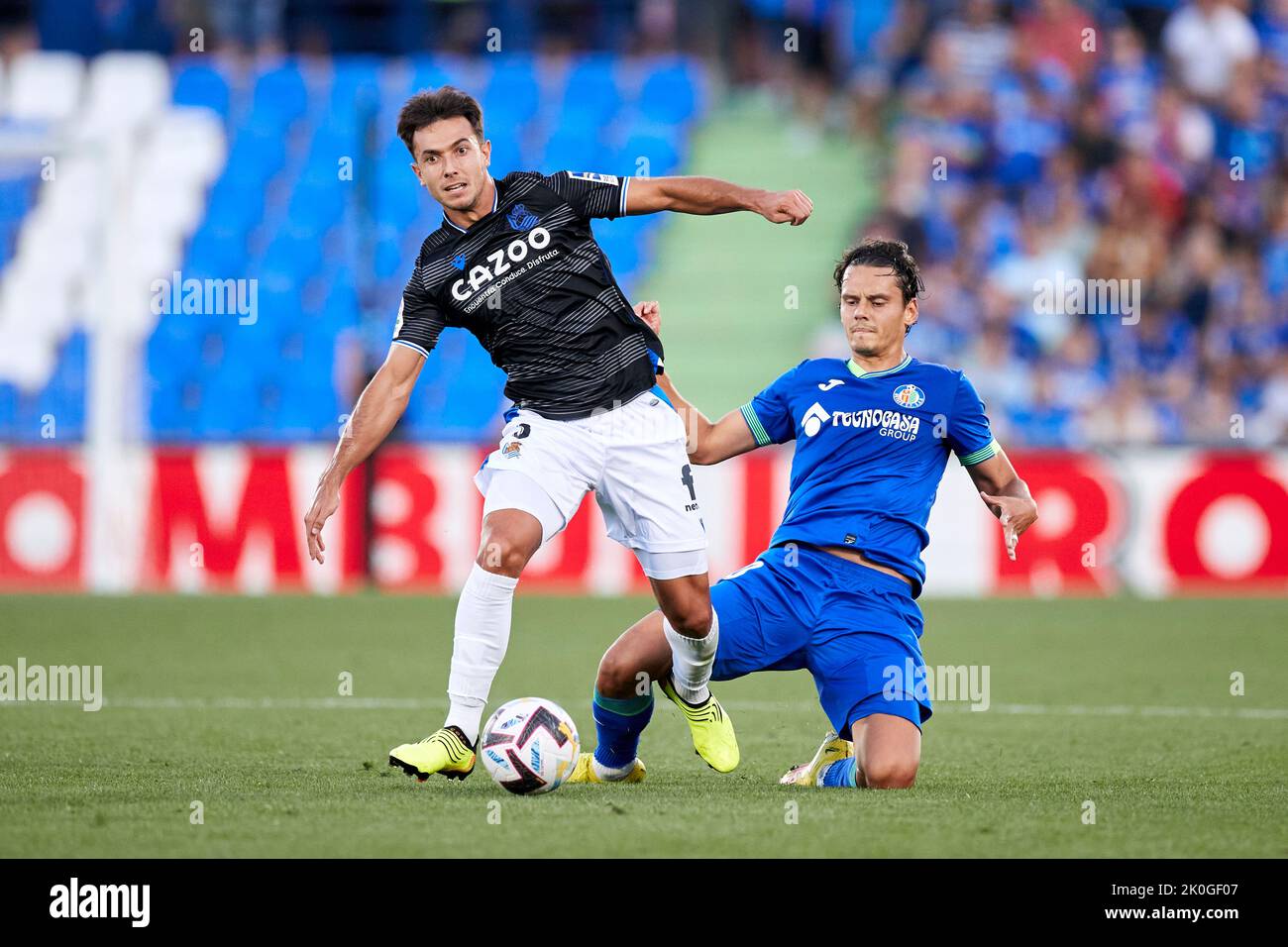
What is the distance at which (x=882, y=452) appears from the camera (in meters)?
6.39

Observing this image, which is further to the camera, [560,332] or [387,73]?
[387,73]

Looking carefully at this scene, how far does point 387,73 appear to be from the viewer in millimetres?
20047

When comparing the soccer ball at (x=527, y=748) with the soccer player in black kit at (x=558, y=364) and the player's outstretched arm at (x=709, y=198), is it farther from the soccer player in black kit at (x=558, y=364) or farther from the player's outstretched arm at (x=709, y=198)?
the player's outstretched arm at (x=709, y=198)

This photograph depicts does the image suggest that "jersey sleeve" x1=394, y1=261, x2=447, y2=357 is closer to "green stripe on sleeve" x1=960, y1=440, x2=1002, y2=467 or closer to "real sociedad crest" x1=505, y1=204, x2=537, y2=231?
"real sociedad crest" x1=505, y1=204, x2=537, y2=231

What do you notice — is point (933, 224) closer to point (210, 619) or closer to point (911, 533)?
point (210, 619)

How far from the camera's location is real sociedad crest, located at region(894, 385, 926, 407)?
6387 millimetres

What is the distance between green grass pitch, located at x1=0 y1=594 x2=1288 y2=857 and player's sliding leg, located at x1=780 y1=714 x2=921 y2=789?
10 cm

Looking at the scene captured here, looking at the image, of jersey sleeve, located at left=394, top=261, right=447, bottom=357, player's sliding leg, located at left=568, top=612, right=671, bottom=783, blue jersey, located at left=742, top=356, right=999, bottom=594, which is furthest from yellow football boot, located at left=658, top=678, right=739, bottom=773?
jersey sleeve, located at left=394, top=261, right=447, bottom=357

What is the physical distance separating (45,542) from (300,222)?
6016 mm

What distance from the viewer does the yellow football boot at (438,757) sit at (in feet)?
18.2

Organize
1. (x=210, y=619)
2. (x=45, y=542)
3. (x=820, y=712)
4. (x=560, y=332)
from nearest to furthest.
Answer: (x=560, y=332)
(x=820, y=712)
(x=210, y=619)
(x=45, y=542)

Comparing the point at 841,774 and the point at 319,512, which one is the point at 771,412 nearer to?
the point at 841,774

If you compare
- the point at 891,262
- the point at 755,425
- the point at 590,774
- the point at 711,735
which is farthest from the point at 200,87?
the point at 711,735
